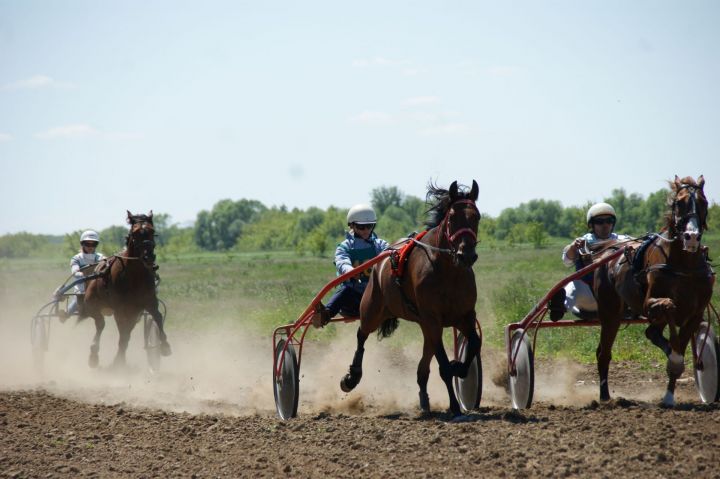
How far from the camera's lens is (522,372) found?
9148 millimetres

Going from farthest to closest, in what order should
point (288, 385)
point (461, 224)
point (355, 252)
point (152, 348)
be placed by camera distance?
point (152, 348), point (355, 252), point (288, 385), point (461, 224)

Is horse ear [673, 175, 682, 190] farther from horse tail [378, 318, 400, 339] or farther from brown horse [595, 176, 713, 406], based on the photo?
horse tail [378, 318, 400, 339]

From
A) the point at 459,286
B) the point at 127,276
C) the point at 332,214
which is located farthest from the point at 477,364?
the point at 332,214

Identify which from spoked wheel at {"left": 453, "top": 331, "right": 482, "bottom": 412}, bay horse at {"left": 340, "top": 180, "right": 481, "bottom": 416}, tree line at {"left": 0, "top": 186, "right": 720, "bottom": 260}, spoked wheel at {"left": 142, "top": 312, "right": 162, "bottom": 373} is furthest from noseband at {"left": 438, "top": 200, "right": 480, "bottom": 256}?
tree line at {"left": 0, "top": 186, "right": 720, "bottom": 260}

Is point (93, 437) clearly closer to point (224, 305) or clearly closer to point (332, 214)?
point (224, 305)

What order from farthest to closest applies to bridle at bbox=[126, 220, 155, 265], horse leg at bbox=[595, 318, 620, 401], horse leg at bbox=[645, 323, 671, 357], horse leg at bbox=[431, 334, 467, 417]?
1. bridle at bbox=[126, 220, 155, 265]
2. horse leg at bbox=[595, 318, 620, 401]
3. horse leg at bbox=[645, 323, 671, 357]
4. horse leg at bbox=[431, 334, 467, 417]

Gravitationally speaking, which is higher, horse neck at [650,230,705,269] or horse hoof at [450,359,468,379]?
horse neck at [650,230,705,269]

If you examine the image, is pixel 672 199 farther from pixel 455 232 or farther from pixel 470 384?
pixel 470 384

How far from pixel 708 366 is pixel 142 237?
26.7 ft

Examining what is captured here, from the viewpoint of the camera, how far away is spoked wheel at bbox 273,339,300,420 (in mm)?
9641

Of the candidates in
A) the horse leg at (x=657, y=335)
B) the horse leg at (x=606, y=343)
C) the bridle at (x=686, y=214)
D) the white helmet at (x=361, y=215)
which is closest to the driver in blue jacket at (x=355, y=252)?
the white helmet at (x=361, y=215)

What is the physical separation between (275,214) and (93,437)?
451 feet

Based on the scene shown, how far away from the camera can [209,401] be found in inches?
457

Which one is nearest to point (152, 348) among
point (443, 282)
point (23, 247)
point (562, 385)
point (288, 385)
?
point (288, 385)
